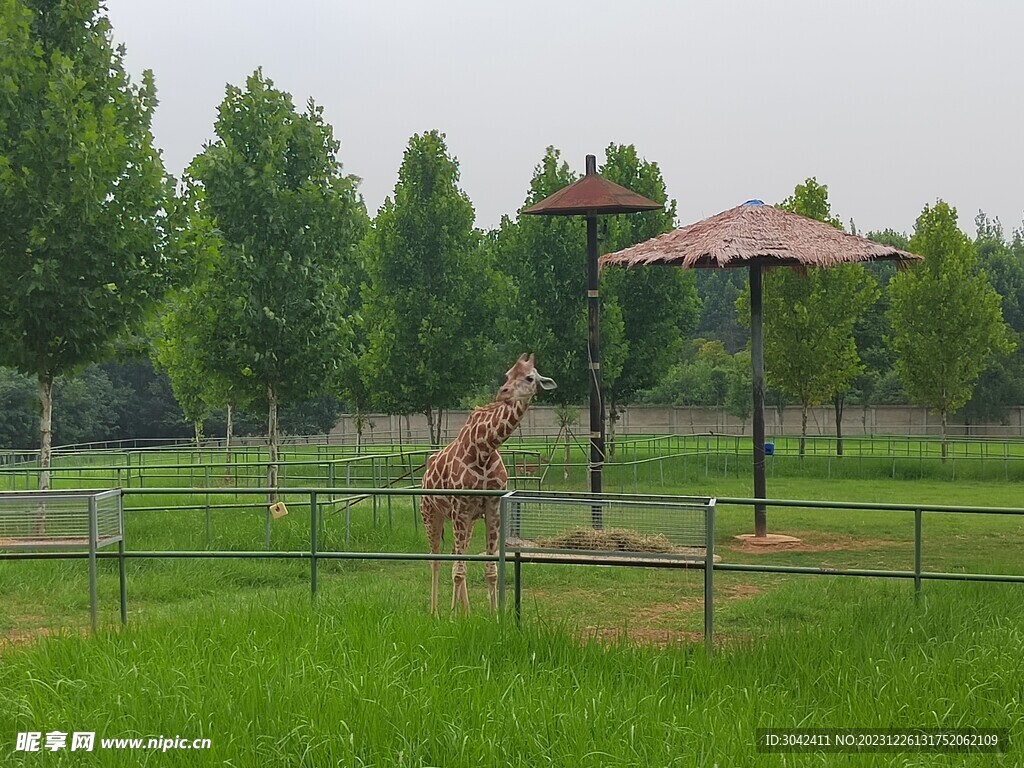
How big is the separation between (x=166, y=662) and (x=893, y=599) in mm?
4946

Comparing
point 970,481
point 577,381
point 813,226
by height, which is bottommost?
point 970,481

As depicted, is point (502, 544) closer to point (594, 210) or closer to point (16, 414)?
point (594, 210)

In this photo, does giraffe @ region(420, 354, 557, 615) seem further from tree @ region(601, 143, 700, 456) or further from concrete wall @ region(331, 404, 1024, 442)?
concrete wall @ region(331, 404, 1024, 442)

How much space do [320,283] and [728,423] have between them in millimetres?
31172

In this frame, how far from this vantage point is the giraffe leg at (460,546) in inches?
344

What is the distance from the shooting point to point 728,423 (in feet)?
150

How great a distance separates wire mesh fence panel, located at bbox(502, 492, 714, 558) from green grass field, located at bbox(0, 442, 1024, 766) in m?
0.49

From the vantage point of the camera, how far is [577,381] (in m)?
24.3

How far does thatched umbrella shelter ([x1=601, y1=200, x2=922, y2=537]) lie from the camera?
43.3 feet

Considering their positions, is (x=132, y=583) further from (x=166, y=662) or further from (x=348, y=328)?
(x=348, y=328)

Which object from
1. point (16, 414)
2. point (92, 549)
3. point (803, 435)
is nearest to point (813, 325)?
point (803, 435)

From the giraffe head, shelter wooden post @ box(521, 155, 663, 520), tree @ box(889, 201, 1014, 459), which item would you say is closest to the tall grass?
the giraffe head

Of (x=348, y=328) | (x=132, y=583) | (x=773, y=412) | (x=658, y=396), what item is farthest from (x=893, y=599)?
(x=658, y=396)

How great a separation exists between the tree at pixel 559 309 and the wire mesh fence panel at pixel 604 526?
16.8 meters
